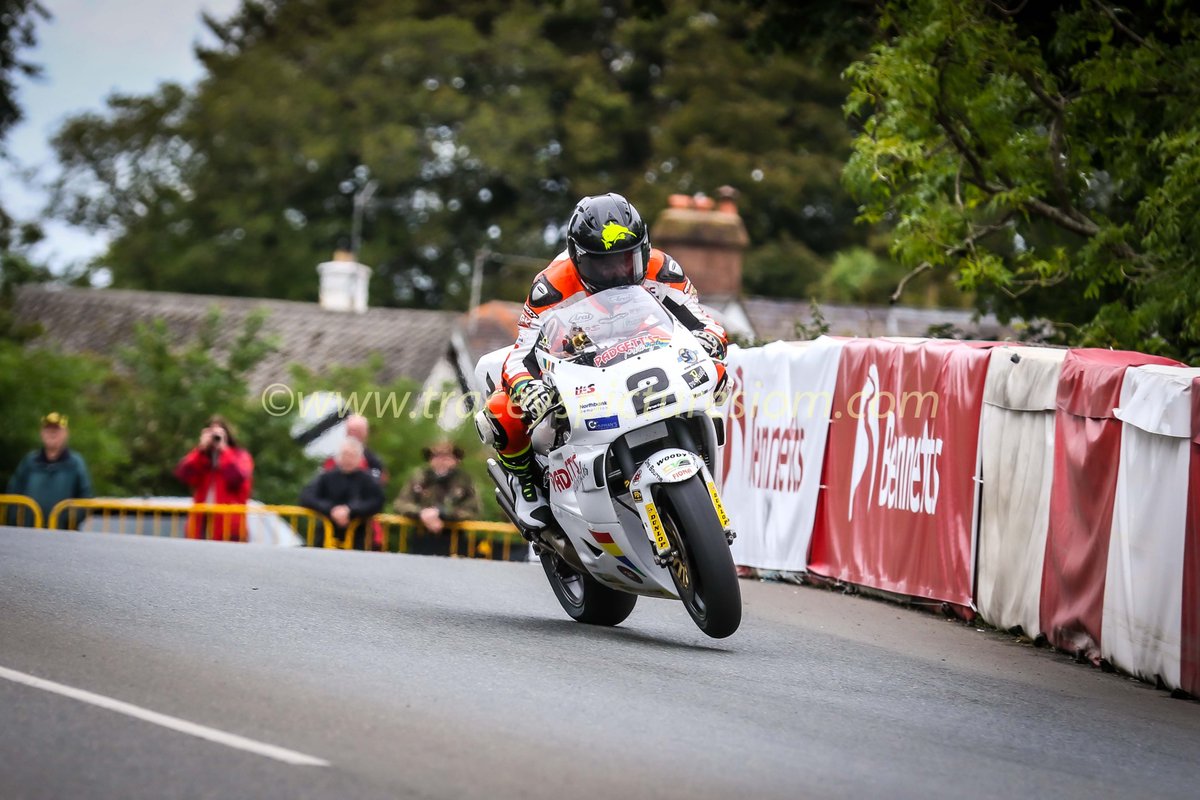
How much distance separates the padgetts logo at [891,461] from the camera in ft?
41.1

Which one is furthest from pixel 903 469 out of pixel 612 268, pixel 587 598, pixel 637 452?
pixel 637 452

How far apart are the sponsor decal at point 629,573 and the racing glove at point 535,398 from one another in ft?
2.75

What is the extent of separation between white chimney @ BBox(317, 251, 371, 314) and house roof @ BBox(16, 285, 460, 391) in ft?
3.80

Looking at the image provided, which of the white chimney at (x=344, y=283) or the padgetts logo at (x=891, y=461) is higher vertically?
the white chimney at (x=344, y=283)

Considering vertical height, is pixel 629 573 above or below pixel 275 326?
below

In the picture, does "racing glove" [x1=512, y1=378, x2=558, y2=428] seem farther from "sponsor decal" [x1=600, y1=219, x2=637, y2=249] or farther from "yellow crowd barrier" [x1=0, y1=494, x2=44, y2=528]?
"yellow crowd barrier" [x1=0, y1=494, x2=44, y2=528]

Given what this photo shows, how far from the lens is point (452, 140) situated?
49.0m

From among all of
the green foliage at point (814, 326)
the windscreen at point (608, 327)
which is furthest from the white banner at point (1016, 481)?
the green foliage at point (814, 326)

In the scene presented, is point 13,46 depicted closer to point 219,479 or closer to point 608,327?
point 219,479

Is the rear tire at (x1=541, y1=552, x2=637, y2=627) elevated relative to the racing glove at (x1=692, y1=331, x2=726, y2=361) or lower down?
lower down

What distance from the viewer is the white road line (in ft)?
19.1

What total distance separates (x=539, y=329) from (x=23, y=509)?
10.0m

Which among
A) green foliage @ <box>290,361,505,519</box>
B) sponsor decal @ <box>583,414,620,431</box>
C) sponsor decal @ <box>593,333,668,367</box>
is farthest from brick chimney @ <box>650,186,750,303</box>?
sponsor decal @ <box>583,414,620,431</box>

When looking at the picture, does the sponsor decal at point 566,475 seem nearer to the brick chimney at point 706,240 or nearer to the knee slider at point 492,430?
the knee slider at point 492,430
